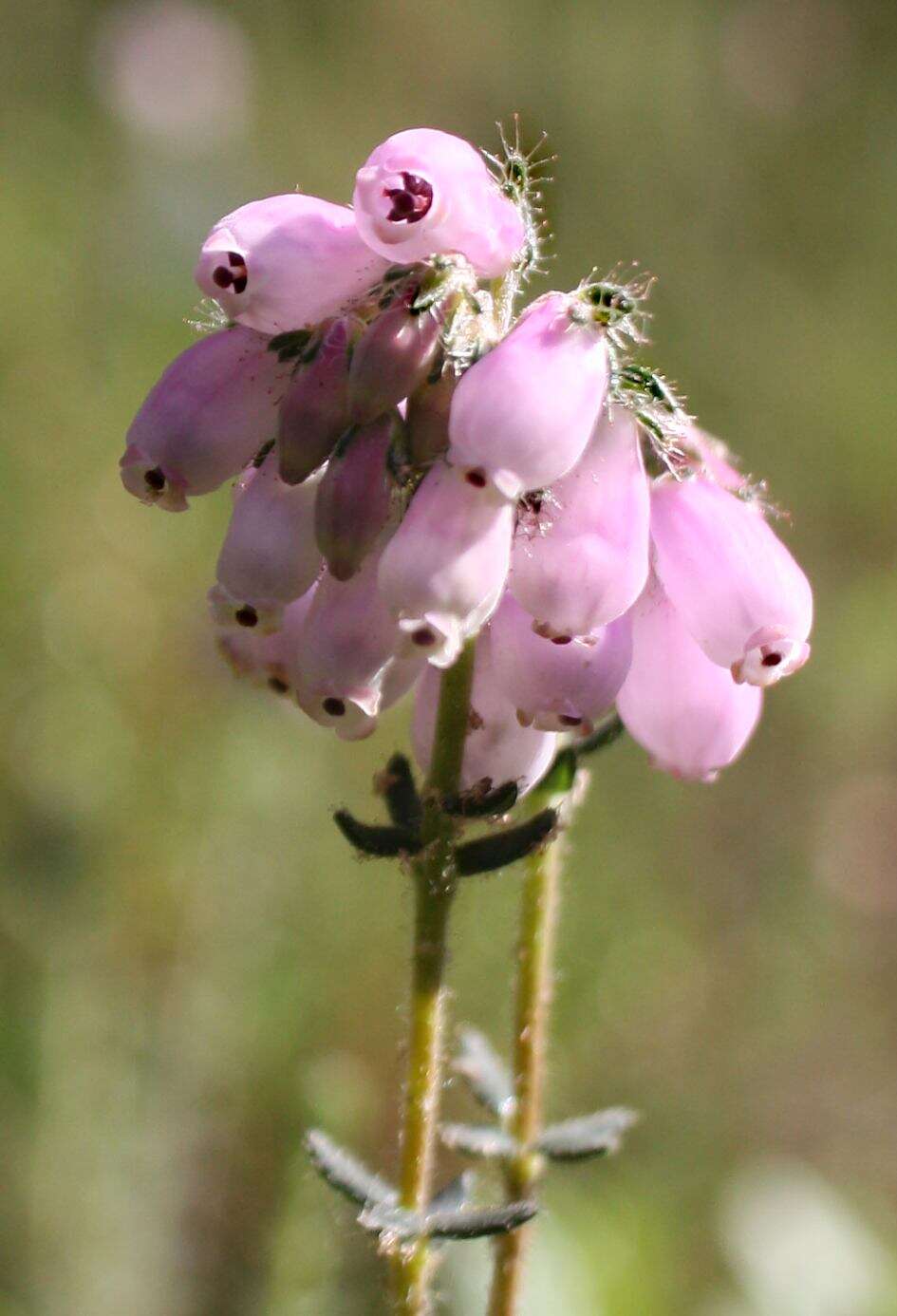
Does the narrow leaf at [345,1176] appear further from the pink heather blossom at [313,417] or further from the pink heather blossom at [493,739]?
the pink heather blossom at [313,417]

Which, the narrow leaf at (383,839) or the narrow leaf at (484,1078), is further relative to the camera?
the narrow leaf at (484,1078)

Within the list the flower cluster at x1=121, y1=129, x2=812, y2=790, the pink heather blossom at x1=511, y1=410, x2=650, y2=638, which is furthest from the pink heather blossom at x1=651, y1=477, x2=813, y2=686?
the pink heather blossom at x1=511, y1=410, x2=650, y2=638

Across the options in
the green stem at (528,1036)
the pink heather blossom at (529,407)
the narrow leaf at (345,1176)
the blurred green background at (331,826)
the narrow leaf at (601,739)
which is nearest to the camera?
the pink heather blossom at (529,407)

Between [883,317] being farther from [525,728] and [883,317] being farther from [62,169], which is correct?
[525,728]

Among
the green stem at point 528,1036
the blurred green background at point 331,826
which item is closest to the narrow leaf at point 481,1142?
the green stem at point 528,1036

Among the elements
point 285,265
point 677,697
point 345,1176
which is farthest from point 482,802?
point 285,265

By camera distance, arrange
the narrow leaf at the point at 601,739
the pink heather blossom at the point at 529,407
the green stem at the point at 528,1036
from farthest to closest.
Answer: the green stem at the point at 528,1036 → the narrow leaf at the point at 601,739 → the pink heather blossom at the point at 529,407

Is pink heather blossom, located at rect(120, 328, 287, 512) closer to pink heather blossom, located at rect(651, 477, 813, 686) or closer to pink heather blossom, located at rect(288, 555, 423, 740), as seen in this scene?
pink heather blossom, located at rect(288, 555, 423, 740)

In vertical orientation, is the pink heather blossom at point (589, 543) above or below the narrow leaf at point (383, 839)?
above
